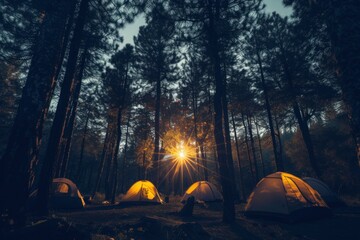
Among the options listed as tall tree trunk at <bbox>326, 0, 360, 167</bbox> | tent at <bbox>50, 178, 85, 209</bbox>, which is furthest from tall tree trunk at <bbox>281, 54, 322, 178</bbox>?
tent at <bbox>50, 178, 85, 209</bbox>

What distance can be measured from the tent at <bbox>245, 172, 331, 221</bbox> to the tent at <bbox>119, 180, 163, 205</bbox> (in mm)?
7622

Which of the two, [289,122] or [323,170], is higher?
[289,122]

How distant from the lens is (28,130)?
4.89 metres

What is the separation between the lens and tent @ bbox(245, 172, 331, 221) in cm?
782

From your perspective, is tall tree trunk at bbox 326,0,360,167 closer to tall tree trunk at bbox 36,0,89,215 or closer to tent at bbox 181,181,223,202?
tall tree trunk at bbox 36,0,89,215

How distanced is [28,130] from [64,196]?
8.20m

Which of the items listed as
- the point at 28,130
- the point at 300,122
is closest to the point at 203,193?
the point at 300,122

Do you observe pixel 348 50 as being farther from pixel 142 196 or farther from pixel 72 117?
pixel 72 117

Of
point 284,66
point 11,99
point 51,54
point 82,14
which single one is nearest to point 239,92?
point 284,66

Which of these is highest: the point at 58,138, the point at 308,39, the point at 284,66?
the point at 284,66

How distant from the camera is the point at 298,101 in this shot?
1562 centimetres

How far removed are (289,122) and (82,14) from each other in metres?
17.0

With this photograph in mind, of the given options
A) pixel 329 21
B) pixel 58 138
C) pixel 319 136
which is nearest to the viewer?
pixel 329 21

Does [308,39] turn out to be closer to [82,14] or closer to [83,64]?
[82,14]
